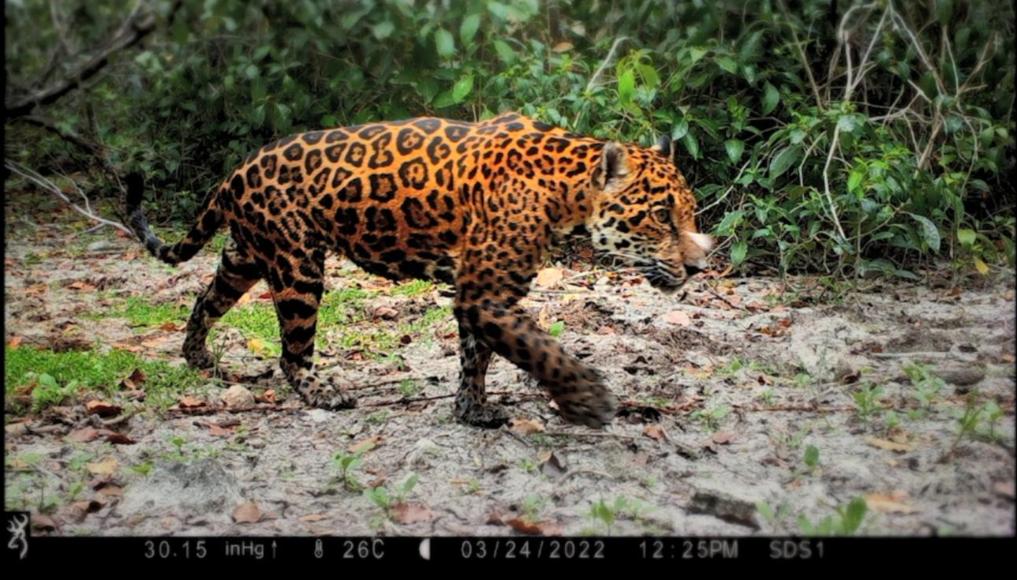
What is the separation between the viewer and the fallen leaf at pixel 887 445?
285 cm

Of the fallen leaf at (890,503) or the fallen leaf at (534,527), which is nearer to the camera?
the fallen leaf at (890,503)

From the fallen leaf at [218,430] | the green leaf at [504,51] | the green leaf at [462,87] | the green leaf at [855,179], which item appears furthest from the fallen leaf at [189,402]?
the green leaf at [855,179]

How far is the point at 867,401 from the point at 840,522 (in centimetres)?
69

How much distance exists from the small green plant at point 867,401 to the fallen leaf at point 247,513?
1.81 metres

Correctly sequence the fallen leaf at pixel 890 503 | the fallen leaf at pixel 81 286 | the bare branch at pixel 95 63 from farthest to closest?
1. the fallen leaf at pixel 81 286
2. the bare branch at pixel 95 63
3. the fallen leaf at pixel 890 503

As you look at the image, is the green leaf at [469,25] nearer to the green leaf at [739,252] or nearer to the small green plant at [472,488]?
the small green plant at [472,488]

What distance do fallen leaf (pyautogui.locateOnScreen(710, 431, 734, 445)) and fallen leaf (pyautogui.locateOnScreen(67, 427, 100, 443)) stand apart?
212 cm

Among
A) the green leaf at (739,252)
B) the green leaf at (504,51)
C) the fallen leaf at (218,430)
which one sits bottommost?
the fallen leaf at (218,430)

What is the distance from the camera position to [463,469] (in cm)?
348

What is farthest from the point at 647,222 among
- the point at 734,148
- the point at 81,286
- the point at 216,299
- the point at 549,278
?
the point at 81,286

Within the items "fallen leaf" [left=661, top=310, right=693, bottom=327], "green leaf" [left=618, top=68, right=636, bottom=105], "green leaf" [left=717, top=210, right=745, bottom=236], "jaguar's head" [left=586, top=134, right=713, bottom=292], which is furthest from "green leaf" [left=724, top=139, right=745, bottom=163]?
"jaguar's head" [left=586, top=134, right=713, bottom=292]

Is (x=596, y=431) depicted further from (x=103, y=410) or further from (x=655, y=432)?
(x=103, y=410)

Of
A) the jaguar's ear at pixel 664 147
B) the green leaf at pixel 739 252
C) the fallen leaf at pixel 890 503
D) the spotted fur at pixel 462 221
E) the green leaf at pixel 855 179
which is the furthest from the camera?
the green leaf at pixel 739 252
